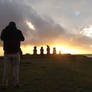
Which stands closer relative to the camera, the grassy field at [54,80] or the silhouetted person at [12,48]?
the silhouetted person at [12,48]

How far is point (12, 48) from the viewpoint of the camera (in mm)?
6102

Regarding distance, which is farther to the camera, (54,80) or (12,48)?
(54,80)

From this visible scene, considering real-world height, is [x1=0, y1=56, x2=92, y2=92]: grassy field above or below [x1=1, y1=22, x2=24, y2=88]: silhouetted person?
below

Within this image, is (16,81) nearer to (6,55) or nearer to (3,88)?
(3,88)

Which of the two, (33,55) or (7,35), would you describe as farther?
(33,55)

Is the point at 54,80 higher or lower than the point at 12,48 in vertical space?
lower

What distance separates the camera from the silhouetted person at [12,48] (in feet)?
19.9

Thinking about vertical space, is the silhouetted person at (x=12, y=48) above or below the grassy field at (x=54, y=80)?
above

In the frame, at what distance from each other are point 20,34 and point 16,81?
1.81 m

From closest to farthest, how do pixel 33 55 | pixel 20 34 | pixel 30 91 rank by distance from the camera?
1. pixel 30 91
2. pixel 20 34
3. pixel 33 55

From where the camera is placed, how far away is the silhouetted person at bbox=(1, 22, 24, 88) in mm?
6078

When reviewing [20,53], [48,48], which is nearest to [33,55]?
[48,48]

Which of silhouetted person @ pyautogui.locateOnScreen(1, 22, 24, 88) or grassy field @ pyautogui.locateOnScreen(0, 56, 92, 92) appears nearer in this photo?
silhouetted person @ pyautogui.locateOnScreen(1, 22, 24, 88)

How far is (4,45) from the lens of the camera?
621cm
